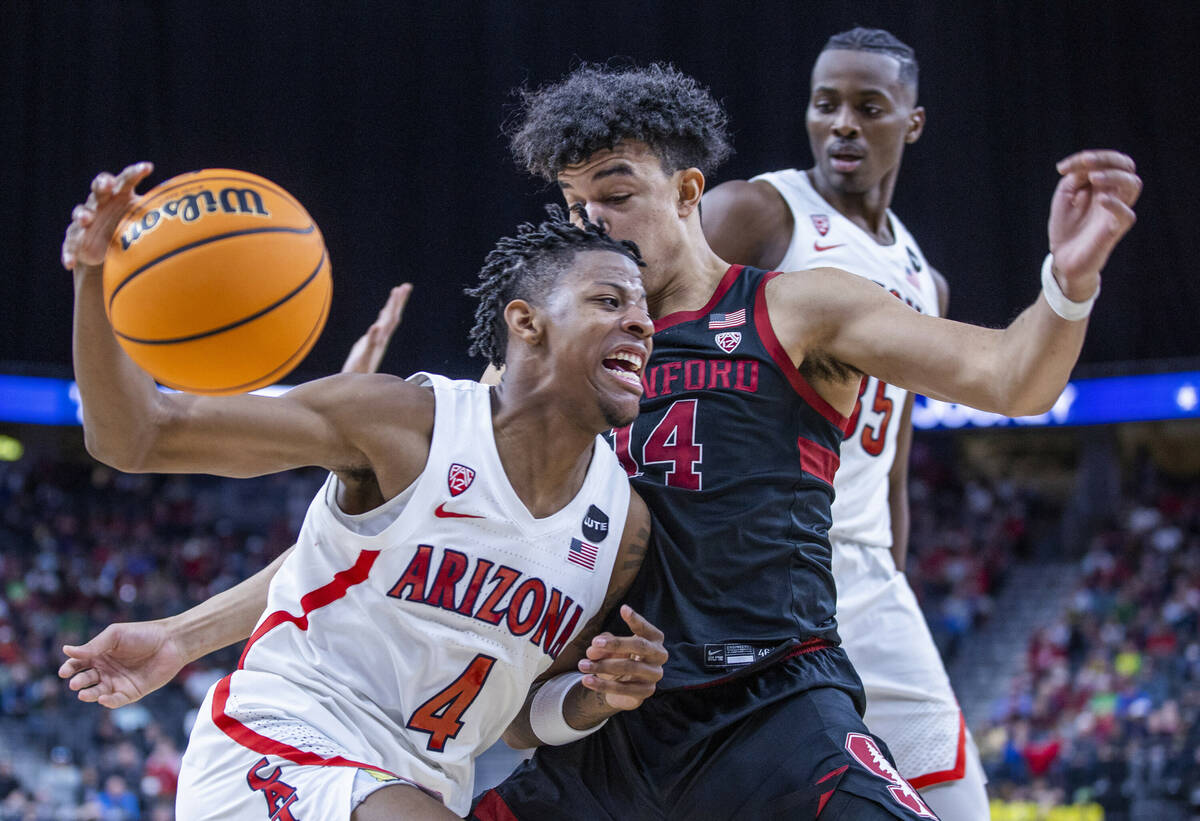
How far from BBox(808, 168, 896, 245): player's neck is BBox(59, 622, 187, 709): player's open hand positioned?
276 centimetres

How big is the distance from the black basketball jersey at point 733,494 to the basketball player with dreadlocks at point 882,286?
519 millimetres

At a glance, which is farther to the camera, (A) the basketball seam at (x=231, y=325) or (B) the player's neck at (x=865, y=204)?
(B) the player's neck at (x=865, y=204)

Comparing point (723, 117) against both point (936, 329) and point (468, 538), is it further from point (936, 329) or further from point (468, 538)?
point (468, 538)

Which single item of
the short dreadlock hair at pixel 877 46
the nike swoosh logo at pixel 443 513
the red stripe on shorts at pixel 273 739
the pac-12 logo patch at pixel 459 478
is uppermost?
the short dreadlock hair at pixel 877 46

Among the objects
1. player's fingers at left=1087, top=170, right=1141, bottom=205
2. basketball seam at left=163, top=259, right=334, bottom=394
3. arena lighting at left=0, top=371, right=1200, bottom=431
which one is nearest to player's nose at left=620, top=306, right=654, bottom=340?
basketball seam at left=163, top=259, right=334, bottom=394

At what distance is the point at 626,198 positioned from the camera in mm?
3432

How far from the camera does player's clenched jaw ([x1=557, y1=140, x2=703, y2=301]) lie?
3.40 m

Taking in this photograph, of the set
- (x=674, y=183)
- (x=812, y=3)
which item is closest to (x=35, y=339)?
(x=812, y=3)

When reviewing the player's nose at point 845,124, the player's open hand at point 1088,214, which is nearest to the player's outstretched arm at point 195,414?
the player's open hand at point 1088,214

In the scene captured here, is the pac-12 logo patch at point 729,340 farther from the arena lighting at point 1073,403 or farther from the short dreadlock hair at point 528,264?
the arena lighting at point 1073,403

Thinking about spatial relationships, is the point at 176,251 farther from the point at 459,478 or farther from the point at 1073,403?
the point at 1073,403

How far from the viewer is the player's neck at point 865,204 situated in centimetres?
462

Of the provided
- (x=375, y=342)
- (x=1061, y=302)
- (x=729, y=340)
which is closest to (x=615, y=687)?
(x=729, y=340)

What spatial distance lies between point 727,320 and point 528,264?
534mm
